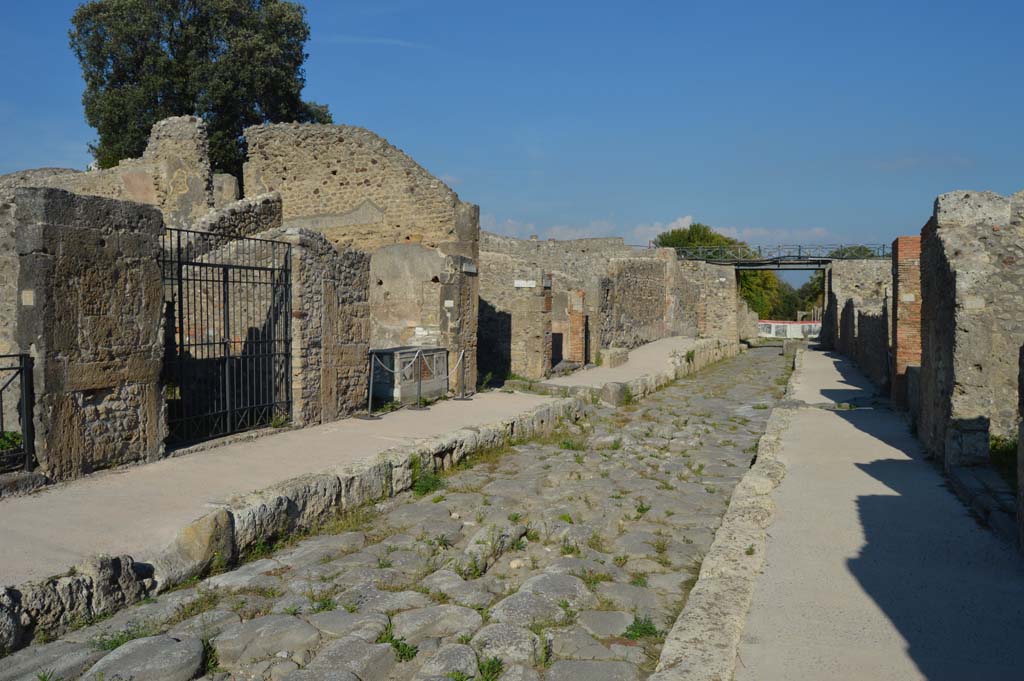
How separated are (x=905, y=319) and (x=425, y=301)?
7727 mm

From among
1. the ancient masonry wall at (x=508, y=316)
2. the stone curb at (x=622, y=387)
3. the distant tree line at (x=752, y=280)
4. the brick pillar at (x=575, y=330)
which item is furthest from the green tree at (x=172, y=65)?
the distant tree line at (x=752, y=280)

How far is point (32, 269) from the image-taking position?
5.57 meters

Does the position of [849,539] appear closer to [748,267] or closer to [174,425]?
[174,425]

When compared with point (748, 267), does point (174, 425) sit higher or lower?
lower

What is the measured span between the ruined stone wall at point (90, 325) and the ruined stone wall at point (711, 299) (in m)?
27.5

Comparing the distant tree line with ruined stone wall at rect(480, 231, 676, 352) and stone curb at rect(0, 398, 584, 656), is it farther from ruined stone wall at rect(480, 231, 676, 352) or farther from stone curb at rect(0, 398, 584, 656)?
stone curb at rect(0, 398, 584, 656)

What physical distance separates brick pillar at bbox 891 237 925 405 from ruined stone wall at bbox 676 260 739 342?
19664 millimetres

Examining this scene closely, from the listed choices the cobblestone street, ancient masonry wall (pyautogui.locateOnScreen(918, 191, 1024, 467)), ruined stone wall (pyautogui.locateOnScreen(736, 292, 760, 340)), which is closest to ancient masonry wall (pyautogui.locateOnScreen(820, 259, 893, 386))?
ruined stone wall (pyautogui.locateOnScreen(736, 292, 760, 340))

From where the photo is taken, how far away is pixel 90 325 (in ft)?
19.7

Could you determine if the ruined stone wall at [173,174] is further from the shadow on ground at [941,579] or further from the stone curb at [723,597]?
the shadow on ground at [941,579]

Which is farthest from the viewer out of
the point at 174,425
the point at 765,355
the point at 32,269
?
the point at 765,355

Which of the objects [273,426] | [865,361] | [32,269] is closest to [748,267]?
[865,361]

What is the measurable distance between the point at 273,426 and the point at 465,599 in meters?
4.76

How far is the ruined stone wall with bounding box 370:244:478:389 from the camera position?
1212 centimetres
